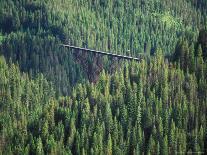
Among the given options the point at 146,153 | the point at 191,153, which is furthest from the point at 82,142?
the point at 191,153

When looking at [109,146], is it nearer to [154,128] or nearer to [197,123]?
[154,128]

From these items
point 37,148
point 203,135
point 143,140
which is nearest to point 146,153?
point 143,140

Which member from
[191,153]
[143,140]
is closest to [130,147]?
[143,140]

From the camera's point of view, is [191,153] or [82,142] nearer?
[191,153]

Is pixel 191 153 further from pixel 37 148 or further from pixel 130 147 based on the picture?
pixel 37 148

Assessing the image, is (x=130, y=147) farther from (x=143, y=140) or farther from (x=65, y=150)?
(x=65, y=150)

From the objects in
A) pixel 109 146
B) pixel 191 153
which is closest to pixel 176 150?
pixel 191 153
